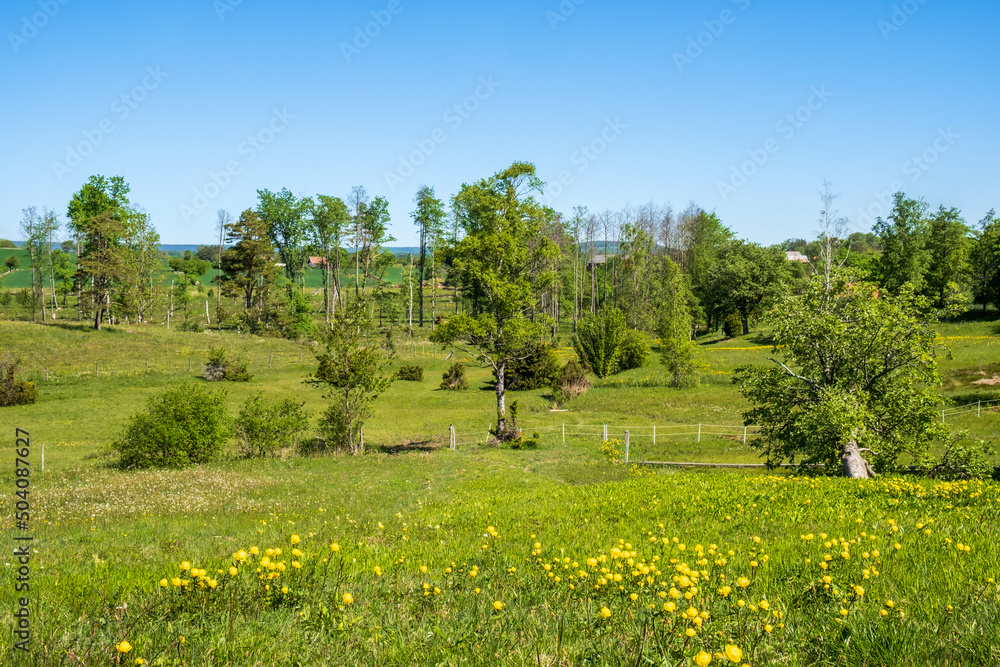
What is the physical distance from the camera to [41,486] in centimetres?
1617

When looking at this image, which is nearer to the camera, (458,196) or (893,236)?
(458,196)

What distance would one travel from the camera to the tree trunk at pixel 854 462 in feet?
43.4

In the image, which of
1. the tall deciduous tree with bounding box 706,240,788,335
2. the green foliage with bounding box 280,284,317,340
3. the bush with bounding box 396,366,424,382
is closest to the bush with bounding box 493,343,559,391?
the bush with bounding box 396,366,424,382

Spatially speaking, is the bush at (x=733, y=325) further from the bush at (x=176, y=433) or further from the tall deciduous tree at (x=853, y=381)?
the bush at (x=176, y=433)

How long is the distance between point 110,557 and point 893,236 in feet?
285

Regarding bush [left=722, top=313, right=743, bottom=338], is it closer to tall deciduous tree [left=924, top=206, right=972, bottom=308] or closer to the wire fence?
tall deciduous tree [left=924, top=206, right=972, bottom=308]

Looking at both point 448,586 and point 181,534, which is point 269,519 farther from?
point 448,586

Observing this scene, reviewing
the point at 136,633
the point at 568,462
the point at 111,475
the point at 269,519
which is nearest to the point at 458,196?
the point at 568,462

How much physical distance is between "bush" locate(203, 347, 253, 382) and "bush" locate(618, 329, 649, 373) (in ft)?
102

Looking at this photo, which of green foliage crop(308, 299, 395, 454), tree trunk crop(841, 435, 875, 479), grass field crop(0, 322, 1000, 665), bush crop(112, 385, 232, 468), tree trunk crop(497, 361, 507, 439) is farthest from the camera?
tree trunk crop(497, 361, 507, 439)

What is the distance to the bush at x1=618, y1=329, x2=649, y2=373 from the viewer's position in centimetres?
5197

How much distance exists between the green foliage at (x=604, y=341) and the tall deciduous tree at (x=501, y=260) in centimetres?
2207

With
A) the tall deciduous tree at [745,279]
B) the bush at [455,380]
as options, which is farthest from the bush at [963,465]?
the tall deciduous tree at [745,279]

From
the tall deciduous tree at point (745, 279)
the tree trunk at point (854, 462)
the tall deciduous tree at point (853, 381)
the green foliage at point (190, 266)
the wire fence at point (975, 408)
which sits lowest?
the wire fence at point (975, 408)
